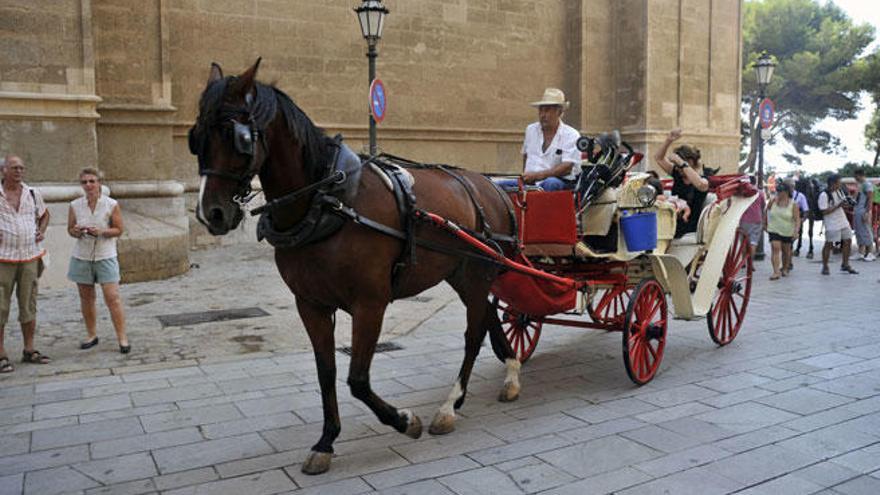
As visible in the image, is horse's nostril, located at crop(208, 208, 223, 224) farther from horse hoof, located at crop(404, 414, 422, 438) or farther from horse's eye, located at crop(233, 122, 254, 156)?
horse hoof, located at crop(404, 414, 422, 438)

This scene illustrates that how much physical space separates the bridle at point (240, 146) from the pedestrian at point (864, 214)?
1293cm

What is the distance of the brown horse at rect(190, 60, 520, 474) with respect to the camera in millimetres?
3338

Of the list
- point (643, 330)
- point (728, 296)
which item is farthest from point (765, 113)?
point (643, 330)

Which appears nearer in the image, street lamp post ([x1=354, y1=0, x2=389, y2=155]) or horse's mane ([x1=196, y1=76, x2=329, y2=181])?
horse's mane ([x1=196, y1=76, x2=329, y2=181])

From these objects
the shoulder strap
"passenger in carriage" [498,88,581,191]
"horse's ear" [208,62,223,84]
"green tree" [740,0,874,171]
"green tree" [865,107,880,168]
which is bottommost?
the shoulder strap

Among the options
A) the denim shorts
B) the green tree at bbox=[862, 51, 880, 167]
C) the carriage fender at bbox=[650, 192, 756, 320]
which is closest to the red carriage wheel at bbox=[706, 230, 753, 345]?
the carriage fender at bbox=[650, 192, 756, 320]

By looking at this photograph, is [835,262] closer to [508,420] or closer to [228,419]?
[508,420]

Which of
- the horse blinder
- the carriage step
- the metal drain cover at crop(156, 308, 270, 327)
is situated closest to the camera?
the horse blinder

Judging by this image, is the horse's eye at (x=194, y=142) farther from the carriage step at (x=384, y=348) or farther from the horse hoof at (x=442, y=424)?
the carriage step at (x=384, y=348)

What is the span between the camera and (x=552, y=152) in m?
5.55

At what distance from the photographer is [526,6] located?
16203 mm

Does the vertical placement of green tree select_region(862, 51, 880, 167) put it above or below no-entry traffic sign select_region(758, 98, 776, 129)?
above

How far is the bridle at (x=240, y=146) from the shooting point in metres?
3.32

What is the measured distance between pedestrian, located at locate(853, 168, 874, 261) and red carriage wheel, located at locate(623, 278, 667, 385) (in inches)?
379
